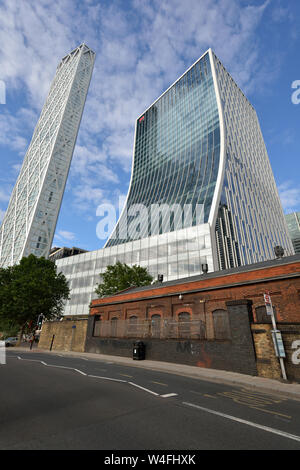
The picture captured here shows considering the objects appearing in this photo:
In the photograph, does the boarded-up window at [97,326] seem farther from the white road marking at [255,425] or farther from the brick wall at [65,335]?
the white road marking at [255,425]

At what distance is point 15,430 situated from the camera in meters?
4.36

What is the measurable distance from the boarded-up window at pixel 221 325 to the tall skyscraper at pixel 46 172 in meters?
79.6

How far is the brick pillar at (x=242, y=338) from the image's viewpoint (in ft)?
37.8

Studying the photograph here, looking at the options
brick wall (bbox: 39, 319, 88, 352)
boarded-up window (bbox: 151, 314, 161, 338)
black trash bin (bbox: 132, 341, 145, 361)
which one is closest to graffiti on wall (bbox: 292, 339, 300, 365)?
boarded-up window (bbox: 151, 314, 161, 338)

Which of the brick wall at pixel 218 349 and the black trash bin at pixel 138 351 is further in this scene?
the black trash bin at pixel 138 351

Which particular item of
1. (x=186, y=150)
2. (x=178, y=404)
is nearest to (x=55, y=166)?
(x=186, y=150)

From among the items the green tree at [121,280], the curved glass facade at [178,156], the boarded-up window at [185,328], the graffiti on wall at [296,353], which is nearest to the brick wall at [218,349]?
the boarded-up window at [185,328]

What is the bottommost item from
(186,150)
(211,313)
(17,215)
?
(211,313)

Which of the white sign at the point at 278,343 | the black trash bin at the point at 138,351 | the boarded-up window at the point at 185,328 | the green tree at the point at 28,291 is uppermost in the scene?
the green tree at the point at 28,291

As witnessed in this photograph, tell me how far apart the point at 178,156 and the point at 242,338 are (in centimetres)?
7410

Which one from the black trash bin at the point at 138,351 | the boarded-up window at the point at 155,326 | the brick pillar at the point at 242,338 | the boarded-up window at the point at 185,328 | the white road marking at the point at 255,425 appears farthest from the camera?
the boarded-up window at the point at 155,326

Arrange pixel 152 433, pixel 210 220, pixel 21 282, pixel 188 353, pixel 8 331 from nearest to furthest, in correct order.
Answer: pixel 152 433
pixel 188 353
pixel 21 282
pixel 210 220
pixel 8 331
